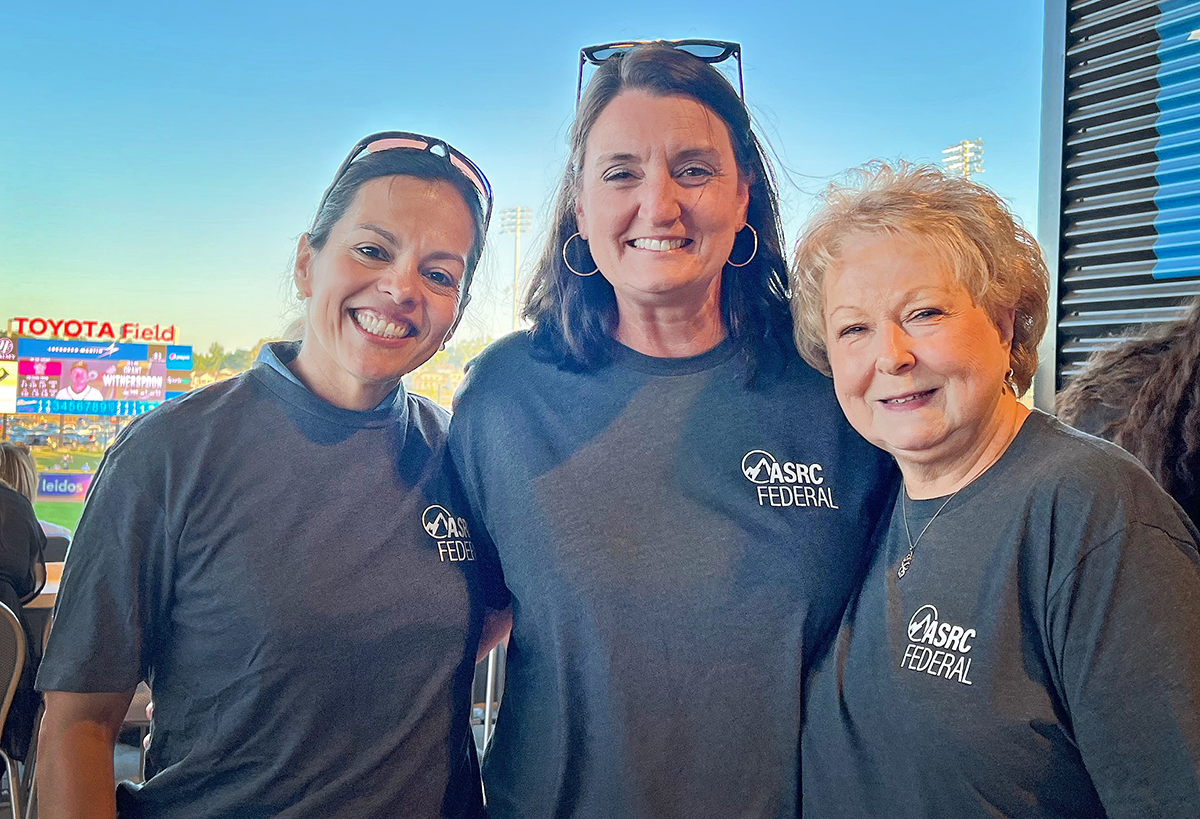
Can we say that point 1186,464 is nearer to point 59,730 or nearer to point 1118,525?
point 1118,525

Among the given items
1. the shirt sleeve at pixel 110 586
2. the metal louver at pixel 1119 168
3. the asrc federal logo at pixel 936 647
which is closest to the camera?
the asrc federal logo at pixel 936 647

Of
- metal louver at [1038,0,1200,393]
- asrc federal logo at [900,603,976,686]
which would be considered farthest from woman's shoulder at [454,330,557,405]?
metal louver at [1038,0,1200,393]

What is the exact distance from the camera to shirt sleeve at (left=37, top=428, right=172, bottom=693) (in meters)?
1.31

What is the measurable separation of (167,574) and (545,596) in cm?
59

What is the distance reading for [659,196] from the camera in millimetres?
1452

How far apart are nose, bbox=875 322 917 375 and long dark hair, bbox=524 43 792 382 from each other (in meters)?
0.33

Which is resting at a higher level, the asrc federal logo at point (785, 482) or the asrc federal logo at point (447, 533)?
the asrc federal logo at point (785, 482)

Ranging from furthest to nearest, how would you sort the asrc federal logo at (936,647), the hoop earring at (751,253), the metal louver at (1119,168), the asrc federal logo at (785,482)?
the metal louver at (1119,168) < the hoop earring at (751,253) < the asrc federal logo at (785,482) < the asrc federal logo at (936,647)

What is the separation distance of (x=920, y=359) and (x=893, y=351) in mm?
37

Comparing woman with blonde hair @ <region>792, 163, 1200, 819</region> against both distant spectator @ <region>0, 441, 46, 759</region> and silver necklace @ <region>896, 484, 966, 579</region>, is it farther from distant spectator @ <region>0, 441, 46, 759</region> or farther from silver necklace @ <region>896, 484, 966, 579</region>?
distant spectator @ <region>0, 441, 46, 759</region>

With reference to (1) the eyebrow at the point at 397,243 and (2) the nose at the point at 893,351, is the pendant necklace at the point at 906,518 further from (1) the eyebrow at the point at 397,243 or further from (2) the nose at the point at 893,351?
(1) the eyebrow at the point at 397,243

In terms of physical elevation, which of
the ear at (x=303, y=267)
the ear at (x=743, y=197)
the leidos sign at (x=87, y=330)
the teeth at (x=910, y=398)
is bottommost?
the teeth at (x=910, y=398)

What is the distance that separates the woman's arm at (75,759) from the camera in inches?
52.4

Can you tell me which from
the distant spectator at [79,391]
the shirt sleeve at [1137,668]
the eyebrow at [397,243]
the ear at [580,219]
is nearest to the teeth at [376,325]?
the eyebrow at [397,243]
